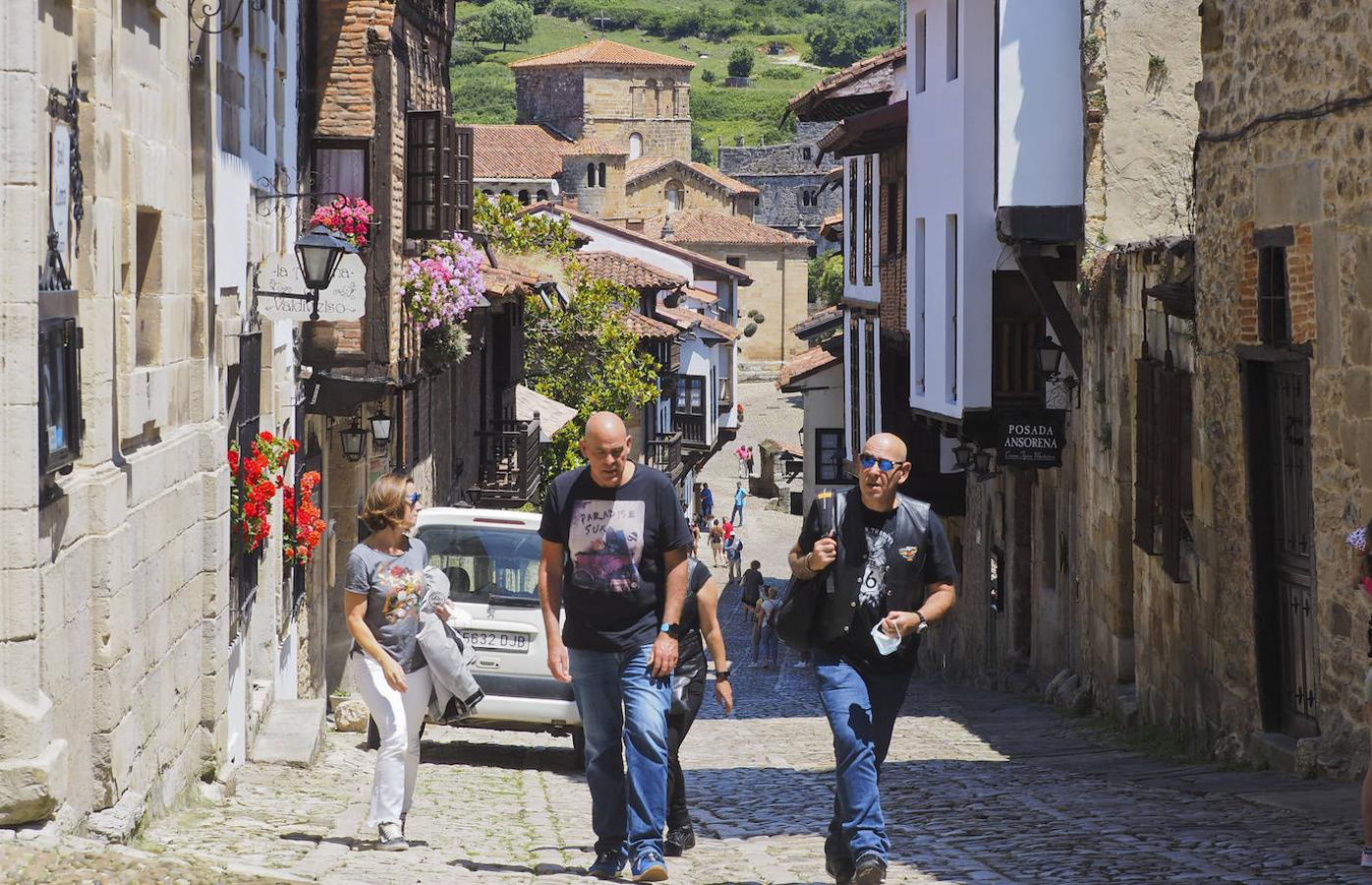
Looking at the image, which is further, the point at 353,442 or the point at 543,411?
the point at 543,411

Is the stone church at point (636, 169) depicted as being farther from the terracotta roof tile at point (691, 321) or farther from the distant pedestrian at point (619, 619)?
the distant pedestrian at point (619, 619)

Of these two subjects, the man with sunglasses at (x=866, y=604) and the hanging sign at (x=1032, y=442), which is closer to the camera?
the man with sunglasses at (x=866, y=604)

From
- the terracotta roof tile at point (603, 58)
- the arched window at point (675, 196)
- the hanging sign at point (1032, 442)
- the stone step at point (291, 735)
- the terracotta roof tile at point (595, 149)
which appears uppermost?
the terracotta roof tile at point (603, 58)

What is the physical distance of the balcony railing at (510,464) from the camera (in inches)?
1136

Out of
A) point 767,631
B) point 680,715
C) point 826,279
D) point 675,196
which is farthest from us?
point 675,196

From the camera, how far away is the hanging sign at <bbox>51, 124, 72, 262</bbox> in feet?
21.9

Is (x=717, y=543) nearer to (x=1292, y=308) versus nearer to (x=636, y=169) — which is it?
(x=1292, y=308)

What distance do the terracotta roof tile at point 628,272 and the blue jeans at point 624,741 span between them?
46306mm

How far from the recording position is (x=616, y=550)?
757cm

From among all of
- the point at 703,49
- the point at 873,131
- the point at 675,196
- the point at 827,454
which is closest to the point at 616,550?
the point at 873,131

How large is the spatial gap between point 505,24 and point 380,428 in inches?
6593

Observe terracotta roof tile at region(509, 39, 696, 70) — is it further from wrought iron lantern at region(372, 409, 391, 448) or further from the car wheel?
the car wheel

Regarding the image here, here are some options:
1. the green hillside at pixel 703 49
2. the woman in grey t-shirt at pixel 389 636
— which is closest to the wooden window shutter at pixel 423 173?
the woman in grey t-shirt at pixel 389 636

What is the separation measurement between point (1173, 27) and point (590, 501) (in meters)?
12.6
